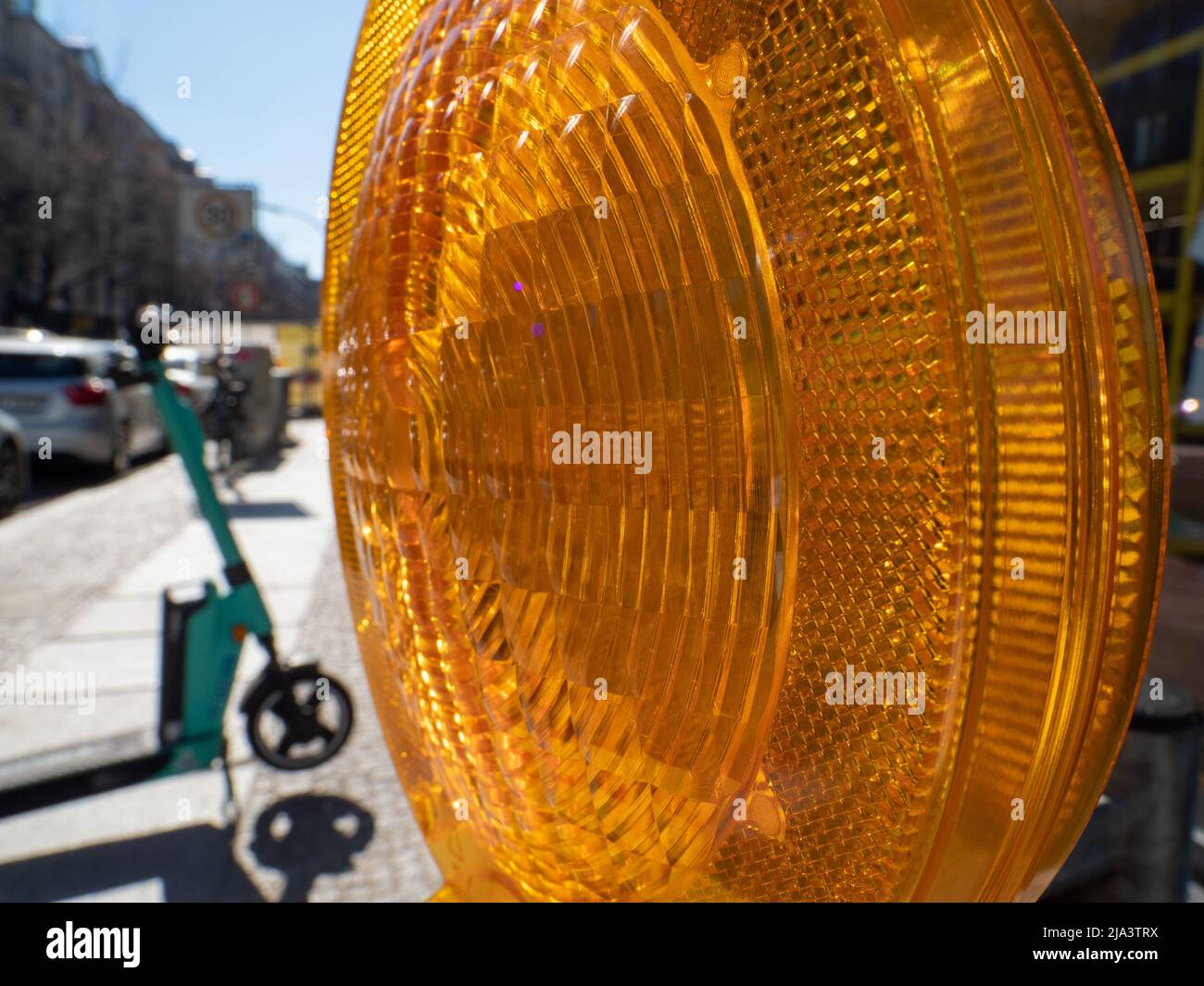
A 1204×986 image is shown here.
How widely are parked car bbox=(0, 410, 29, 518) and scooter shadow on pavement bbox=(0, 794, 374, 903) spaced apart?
22.6 ft

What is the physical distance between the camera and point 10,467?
8.45 meters

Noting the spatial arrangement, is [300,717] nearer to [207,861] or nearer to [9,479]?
[207,861]

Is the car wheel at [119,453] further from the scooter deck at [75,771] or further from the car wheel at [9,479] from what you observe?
the scooter deck at [75,771]

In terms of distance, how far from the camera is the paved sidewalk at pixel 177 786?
2506mm

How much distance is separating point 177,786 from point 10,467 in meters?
6.83

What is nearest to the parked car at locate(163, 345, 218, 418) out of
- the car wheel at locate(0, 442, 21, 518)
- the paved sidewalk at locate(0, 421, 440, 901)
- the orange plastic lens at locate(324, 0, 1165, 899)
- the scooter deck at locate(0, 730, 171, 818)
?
the car wheel at locate(0, 442, 21, 518)

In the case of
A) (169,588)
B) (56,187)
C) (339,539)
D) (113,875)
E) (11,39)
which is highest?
(11,39)

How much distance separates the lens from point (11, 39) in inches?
1113

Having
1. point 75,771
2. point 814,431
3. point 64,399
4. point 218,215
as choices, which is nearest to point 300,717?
point 75,771

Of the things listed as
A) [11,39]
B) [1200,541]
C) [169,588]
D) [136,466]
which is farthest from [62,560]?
[11,39]

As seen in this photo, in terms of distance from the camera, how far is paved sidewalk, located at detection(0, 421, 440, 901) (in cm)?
251

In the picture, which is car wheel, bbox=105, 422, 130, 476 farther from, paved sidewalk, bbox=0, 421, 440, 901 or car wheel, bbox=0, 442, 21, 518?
paved sidewalk, bbox=0, 421, 440, 901
